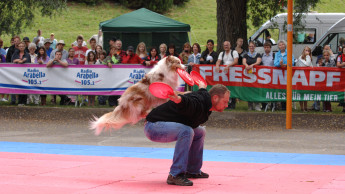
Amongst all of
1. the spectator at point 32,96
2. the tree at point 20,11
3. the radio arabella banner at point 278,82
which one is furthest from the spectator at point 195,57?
the tree at point 20,11

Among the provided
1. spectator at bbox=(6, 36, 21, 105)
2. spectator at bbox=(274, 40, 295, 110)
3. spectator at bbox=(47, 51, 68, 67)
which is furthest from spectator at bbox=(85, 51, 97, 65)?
spectator at bbox=(274, 40, 295, 110)

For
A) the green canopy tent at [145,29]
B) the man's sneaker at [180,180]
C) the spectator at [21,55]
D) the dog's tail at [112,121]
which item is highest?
the green canopy tent at [145,29]

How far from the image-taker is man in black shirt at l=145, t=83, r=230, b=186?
23.3ft

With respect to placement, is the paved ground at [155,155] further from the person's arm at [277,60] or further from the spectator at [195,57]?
the spectator at [195,57]

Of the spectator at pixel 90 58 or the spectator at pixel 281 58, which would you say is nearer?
the spectator at pixel 281 58

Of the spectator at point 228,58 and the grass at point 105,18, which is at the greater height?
the grass at point 105,18

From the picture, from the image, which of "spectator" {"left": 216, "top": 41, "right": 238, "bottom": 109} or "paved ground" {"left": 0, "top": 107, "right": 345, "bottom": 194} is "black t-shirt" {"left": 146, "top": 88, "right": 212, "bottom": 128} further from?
"spectator" {"left": 216, "top": 41, "right": 238, "bottom": 109}

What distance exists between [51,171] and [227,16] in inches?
433

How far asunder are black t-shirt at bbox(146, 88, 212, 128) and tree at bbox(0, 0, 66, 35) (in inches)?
602

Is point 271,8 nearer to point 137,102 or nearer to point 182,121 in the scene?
point 137,102

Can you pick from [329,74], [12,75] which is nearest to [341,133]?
[329,74]

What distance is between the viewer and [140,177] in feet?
26.1

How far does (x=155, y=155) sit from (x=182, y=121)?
3241 mm

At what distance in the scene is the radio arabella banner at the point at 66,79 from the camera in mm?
16438
